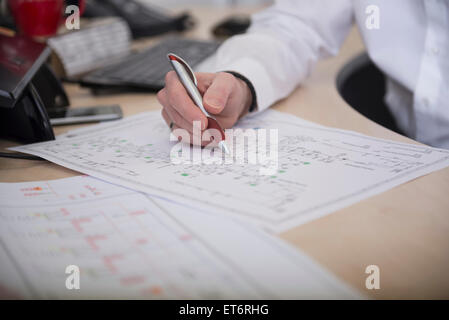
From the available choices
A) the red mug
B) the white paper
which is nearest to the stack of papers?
the white paper

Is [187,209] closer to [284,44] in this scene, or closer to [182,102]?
[182,102]

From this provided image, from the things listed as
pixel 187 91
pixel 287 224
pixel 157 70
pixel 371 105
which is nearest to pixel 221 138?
pixel 187 91

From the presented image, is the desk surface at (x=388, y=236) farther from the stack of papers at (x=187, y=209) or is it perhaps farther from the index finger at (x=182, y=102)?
the index finger at (x=182, y=102)

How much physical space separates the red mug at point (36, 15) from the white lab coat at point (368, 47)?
0.41m

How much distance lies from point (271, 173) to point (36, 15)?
2.31 ft

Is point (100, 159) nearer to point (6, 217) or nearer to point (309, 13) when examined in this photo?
point (6, 217)

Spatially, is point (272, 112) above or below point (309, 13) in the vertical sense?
below

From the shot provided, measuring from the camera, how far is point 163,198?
40cm

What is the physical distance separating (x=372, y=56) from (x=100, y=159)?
528mm

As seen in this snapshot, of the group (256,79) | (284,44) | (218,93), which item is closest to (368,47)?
(284,44)

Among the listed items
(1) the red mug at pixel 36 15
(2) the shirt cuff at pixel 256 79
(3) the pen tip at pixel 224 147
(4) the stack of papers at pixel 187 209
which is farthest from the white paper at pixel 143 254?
(1) the red mug at pixel 36 15

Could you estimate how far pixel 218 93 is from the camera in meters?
0.52

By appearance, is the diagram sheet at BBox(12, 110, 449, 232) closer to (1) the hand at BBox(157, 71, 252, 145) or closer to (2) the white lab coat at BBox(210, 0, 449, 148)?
(1) the hand at BBox(157, 71, 252, 145)
